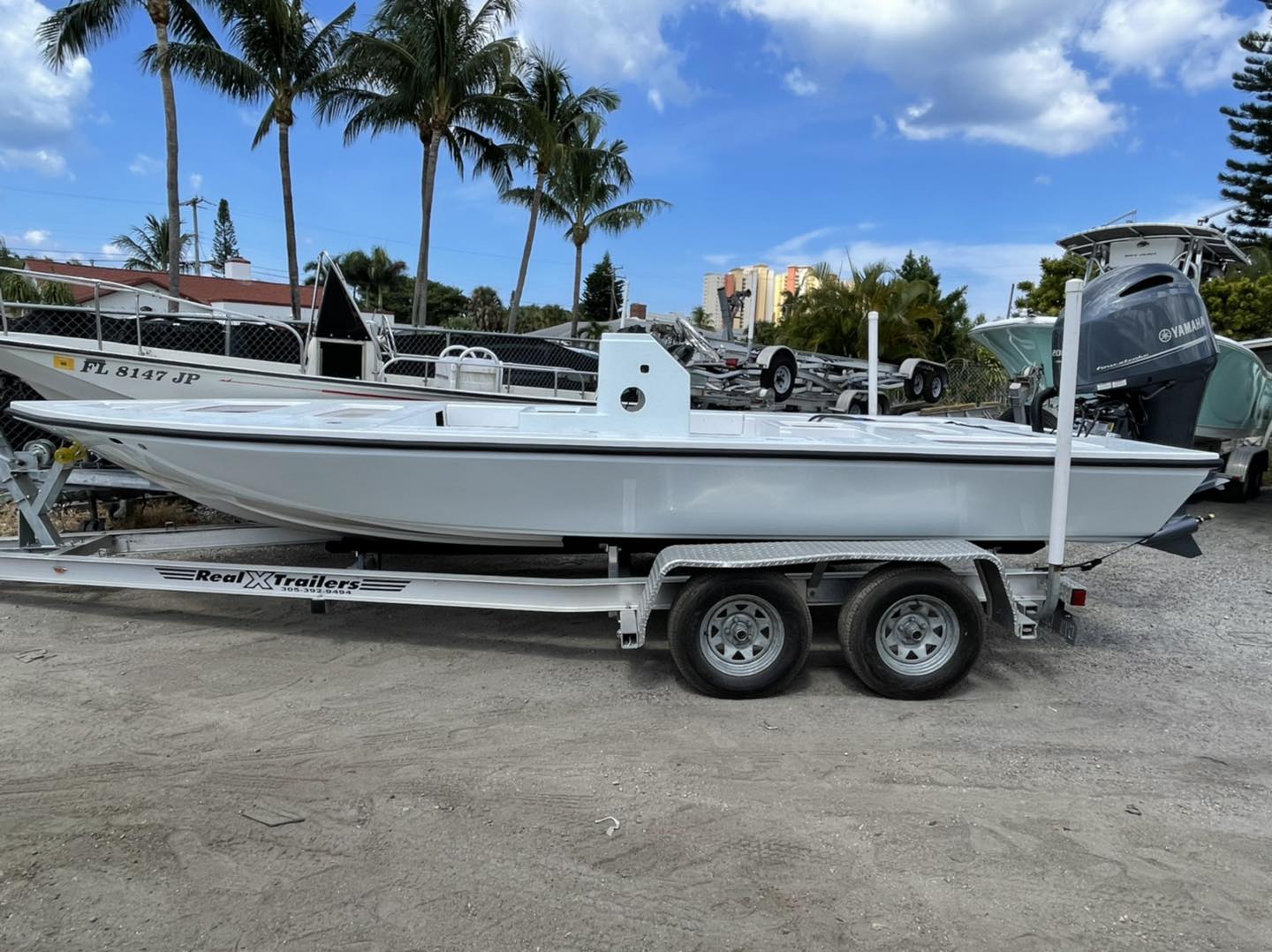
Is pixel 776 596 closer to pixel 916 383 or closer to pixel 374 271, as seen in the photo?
pixel 916 383

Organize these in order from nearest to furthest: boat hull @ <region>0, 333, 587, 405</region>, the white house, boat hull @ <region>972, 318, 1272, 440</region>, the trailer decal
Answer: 1. the trailer decal
2. boat hull @ <region>0, 333, 587, 405</region>
3. boat hull @ <region>972, 318, 1272, 440</region>
4. the white house

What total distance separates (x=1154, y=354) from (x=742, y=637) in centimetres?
356

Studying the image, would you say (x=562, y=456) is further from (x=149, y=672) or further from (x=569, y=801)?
(x=149, y=672)

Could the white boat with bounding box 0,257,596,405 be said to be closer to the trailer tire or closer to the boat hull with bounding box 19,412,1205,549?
the boat hull with bounding box 19,412,1205,549

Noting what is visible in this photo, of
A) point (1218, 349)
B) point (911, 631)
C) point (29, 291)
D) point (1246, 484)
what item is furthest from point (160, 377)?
point (29, 291)

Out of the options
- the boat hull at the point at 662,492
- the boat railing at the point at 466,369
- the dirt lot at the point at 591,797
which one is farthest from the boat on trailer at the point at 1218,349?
the boat railing at the point at 466,369

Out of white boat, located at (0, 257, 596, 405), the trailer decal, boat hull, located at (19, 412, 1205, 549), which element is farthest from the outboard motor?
white boat, located at (0, 257, 596, 405)

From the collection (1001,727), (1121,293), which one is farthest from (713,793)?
(1121,293)

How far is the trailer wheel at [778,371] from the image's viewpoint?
1133cm

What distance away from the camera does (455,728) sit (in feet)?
11.6

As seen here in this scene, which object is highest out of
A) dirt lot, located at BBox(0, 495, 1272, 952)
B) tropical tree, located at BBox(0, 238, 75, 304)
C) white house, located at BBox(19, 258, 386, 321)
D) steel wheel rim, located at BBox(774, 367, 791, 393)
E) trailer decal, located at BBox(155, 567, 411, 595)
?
white house, located at BBox(19, 258, 386, 321)

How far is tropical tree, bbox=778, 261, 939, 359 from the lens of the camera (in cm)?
2023

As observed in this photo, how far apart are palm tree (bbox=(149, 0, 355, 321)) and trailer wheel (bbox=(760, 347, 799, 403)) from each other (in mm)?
10869

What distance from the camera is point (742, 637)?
393cm
